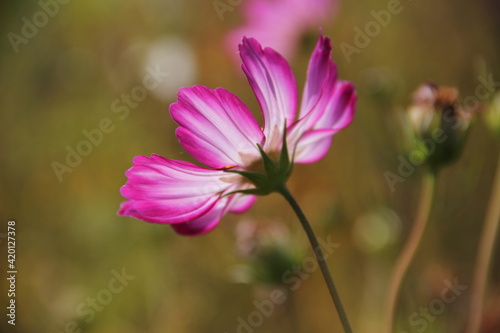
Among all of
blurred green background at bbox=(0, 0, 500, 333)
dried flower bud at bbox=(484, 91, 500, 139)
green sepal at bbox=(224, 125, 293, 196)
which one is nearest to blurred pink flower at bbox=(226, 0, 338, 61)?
blurred green background at bbox=(0, 0, 500, 333)

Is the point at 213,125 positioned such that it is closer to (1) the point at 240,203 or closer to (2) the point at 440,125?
(1) the point at 240,203

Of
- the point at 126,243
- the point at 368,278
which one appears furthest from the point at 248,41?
the point at 126,243

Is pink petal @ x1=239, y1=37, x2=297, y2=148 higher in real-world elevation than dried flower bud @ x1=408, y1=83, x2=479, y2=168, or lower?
A: higher

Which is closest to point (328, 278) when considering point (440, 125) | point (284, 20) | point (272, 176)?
point (272, 176)

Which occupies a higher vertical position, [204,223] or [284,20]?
[284,20]

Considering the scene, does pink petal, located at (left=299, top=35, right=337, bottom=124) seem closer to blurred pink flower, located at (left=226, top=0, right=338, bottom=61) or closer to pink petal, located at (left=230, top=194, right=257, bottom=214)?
pink petal, located at (left=230, top=194, right=257, bottom=214)

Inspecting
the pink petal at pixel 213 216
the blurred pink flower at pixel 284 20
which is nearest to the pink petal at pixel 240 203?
the pink petal at pixel 213 216

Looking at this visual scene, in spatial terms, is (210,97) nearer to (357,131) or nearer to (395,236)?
(395,236)
